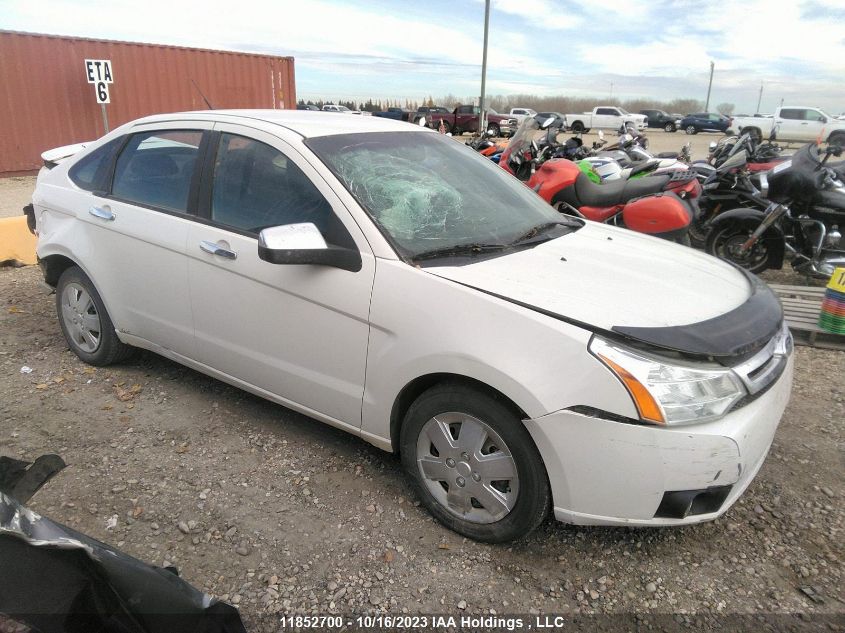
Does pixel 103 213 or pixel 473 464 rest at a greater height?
pixel 103 213

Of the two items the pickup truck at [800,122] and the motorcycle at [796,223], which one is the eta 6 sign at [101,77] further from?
the pickup truck at [800,122]

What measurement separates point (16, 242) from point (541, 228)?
19.7ft

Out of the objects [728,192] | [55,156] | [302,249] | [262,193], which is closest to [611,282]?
[302,249]

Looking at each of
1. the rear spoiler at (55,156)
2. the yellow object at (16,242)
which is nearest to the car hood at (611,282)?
the rear spoiler at (55,156)

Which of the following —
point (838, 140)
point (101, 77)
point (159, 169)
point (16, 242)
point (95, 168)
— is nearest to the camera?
point (159, 169)

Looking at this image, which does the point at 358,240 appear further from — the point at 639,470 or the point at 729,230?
the point at 729,230

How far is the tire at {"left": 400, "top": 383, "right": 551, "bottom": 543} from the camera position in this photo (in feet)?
7.47

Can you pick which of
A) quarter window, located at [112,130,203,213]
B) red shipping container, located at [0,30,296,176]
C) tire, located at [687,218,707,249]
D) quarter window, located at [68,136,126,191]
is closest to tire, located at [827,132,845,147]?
tire, located at [687,218,707,249]

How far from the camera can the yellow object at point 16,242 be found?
6.45 m

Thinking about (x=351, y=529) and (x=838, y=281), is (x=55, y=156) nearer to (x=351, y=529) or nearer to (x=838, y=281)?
(x=351, y=529)

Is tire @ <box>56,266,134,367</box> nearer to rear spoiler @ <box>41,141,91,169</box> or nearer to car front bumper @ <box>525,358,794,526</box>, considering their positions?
rear spoiler @ <box>41,141,91,169</box>

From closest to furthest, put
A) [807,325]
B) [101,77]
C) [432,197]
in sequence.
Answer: [432,197] < [807,325] < [101,77]

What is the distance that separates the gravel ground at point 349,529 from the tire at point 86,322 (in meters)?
0.39

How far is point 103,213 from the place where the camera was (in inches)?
143
